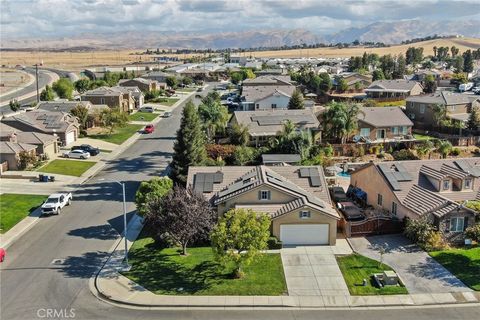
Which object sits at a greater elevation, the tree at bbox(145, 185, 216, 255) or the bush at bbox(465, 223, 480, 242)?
the tree at bbox(145, 185, 216, 255)

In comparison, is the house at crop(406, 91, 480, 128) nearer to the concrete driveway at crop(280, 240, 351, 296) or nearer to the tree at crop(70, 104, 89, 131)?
the concrete driveway at crop(280, 240, 351, 296)

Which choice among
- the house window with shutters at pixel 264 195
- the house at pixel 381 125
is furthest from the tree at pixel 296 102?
the house window with shutters at pixel 264 195

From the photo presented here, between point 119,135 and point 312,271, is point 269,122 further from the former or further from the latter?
→ point 312,271

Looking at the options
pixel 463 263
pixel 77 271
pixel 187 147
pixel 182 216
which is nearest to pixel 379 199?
pixel 463 263

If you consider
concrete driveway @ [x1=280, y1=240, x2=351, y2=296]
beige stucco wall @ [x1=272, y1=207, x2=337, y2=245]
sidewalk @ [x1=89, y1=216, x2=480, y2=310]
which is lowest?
sidewalk @ [x1=89, y1=216, x2=480, y2=310]

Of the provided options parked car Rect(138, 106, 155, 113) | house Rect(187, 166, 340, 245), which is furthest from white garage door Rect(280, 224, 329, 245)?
parked car Rect(138, 106, 155, 113)
